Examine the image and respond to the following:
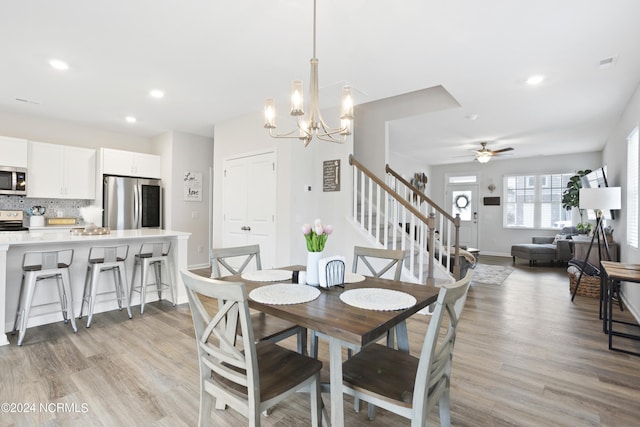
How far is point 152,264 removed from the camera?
13.1ft

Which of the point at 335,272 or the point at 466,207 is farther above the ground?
the point at 466,207

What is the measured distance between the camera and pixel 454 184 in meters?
9.38

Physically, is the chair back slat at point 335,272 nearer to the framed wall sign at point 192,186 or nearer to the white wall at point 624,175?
the white wall at point 624,175

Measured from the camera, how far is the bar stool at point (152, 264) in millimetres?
3605

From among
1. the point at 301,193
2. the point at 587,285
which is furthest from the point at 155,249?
the point at 587,285

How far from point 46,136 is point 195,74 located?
3611 mm

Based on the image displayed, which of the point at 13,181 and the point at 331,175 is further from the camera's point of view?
the point at 13,181

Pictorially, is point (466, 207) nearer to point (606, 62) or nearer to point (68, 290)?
point (606, 62)

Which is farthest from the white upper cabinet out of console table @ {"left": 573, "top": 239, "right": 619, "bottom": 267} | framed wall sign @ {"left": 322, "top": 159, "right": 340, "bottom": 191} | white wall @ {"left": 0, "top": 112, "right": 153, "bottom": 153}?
console table @ {"left": 573, "top": 239, "right": 619, "bottom": 267}

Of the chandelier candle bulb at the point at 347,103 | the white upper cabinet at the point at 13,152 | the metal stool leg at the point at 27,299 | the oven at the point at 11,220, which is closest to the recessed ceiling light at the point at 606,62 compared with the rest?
the chandelier candle bulb at the point at 347,103

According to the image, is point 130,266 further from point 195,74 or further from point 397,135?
point 397,135

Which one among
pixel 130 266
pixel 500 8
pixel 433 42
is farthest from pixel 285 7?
pixel 130 266

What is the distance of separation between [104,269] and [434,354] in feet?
11.3

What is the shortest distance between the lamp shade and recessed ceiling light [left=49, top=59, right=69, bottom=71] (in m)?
6.25
